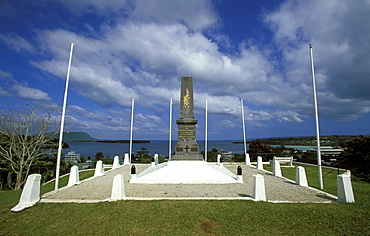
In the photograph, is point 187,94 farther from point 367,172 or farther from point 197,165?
point 367,172

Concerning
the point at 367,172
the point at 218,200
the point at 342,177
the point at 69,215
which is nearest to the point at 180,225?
the point at 218,200

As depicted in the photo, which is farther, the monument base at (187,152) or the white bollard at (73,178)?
the monument base at (187,152)

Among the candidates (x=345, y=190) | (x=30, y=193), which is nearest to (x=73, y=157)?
(x=30, y=193)

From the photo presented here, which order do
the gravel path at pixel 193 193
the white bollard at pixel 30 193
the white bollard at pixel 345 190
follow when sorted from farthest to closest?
1. the gravel path at pixel 193 193
2. the white bollard at pixel 345 190
3. the white bollard at pixel 30 193

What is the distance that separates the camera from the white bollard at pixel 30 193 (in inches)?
242

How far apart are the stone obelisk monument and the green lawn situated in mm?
7329

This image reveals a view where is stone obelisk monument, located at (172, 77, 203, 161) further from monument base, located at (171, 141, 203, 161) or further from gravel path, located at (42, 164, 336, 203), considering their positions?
gravel path, located at (42, 164, 336, 203)

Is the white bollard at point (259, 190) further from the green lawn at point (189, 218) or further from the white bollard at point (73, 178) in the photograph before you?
the white bollard at point (73, 178)

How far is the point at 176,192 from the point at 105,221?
3.51 metres

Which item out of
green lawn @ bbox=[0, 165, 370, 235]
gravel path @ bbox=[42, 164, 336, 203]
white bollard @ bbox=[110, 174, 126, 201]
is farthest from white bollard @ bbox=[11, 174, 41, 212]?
white bollard @ bbox=[110, 174, 126, 201]

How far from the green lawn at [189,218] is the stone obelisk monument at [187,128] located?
24.0 feet

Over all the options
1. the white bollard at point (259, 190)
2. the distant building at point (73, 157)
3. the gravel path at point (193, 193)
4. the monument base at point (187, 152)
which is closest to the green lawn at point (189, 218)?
the white bollard at point (259, 190)

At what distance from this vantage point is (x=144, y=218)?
506 centimetres

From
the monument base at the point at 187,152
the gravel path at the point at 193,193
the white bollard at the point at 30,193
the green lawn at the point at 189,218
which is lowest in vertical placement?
the gravel path at the point at 193,193
